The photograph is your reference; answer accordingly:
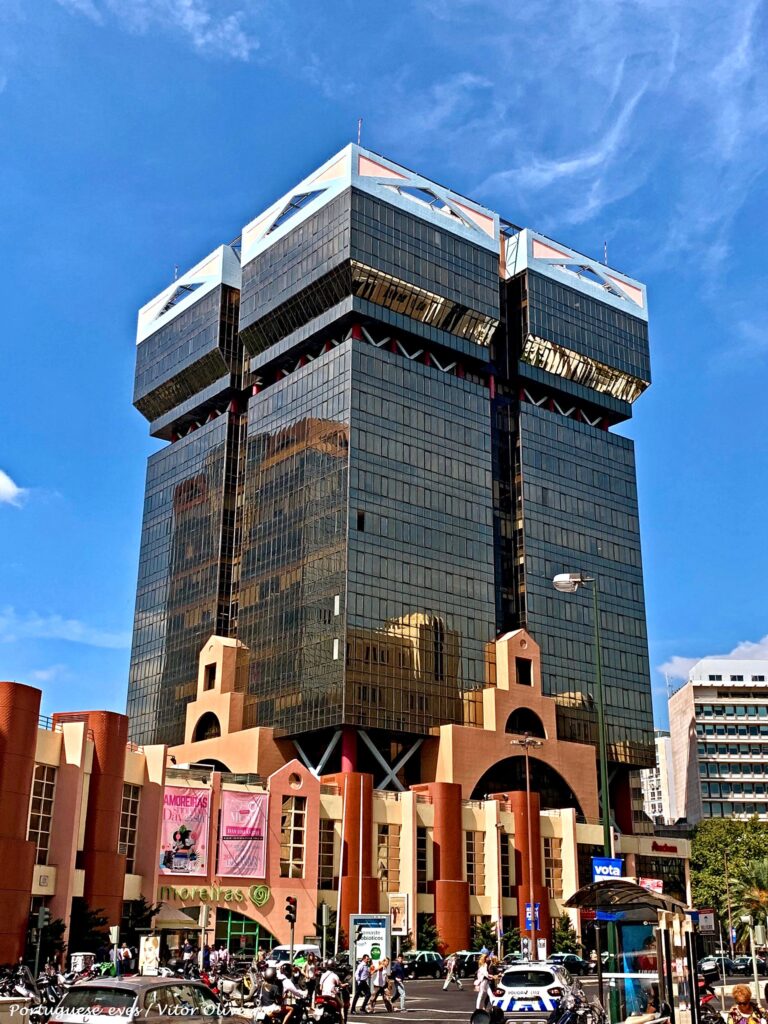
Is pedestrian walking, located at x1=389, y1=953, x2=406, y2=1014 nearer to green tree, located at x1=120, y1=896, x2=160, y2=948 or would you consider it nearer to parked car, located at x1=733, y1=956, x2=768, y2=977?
green tree, located at x1=120, y1=896, x2=160, y2=948

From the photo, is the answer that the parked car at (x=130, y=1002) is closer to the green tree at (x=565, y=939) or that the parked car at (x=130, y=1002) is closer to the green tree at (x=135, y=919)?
the green tree at (x=135, y=919)

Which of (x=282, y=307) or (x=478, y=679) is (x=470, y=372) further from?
(x=478, y=679)

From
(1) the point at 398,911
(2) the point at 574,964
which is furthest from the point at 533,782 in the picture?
(2) the point at 574,964

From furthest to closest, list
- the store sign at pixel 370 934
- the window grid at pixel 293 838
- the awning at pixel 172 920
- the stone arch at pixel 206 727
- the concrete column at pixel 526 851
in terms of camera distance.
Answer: the stone arch at pixel 206 727, the concrete column at pixel 526 851, the window grid at pixel 293 838, the awning at pixel 172 920, the store sign at pixel 370 934

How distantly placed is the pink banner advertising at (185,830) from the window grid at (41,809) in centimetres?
1226

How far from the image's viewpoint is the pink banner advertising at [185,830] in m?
66.9

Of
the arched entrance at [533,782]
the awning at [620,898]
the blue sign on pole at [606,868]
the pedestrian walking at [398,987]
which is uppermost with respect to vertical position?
the arched entrance at [533,782]

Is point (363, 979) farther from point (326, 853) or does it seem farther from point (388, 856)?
point (388, 856)

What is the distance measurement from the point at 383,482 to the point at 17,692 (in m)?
49.6

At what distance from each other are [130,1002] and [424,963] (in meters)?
53.4

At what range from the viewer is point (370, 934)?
46.8 metres

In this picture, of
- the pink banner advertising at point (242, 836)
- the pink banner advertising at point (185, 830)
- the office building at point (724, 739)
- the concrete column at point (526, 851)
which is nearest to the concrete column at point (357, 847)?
the pink banner advertising at point (242, 836)

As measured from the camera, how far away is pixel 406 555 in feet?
310

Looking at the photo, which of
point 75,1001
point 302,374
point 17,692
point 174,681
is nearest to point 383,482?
point 302,374
